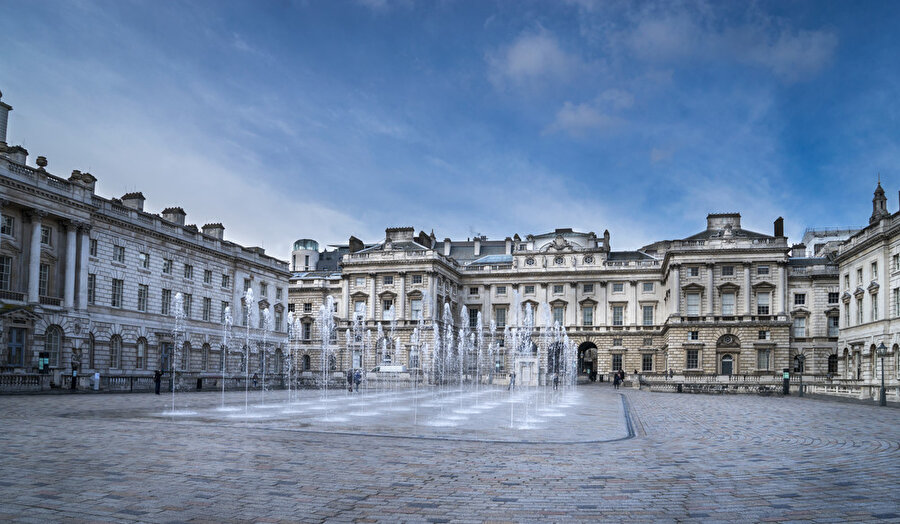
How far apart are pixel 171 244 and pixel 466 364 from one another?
40.1m

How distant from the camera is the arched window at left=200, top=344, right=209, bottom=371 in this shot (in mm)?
53469

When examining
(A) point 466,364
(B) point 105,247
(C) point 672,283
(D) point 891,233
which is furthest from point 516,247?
(B) point 105,247

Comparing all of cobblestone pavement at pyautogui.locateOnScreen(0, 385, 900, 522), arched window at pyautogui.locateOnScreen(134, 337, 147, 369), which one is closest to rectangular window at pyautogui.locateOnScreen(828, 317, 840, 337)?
cobblestone pavement at pyautogui.locateOnScreen(0, 385, 900, 522)

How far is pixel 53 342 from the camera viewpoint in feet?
131

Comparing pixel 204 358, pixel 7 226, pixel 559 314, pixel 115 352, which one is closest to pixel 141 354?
pixel 115 352

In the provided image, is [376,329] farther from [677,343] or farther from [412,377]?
[677,343]

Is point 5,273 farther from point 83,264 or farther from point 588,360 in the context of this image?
point 588,360

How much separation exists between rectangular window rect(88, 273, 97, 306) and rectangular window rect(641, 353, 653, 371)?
5608 centimetres

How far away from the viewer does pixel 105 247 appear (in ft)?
147

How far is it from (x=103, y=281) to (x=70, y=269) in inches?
128

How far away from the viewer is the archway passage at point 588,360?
83.5 m

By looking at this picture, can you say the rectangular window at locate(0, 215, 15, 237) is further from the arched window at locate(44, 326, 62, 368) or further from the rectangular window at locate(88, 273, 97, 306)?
the rectangular window at locate(88, 273, 97, 306)

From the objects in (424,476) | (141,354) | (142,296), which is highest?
(142,296)

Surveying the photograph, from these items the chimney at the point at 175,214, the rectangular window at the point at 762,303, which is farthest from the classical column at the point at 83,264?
the rectangular window at the point at 762,303
